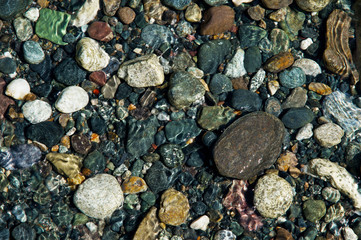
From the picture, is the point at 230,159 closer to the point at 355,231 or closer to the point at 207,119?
the point at 207,119

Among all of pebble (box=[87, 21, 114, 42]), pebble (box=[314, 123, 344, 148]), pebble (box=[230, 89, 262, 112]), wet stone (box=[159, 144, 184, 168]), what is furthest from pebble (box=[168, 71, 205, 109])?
pebble (box=[314, 123, 344, 148])

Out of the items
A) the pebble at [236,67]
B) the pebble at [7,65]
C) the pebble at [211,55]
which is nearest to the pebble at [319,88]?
the pebble at [236,67]

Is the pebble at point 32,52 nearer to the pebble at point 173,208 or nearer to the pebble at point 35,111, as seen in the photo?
the pebble at point 35,111

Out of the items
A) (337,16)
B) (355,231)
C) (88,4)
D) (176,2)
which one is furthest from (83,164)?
(337,16)

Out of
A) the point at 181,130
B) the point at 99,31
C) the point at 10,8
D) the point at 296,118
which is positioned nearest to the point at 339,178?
the point at 296,118

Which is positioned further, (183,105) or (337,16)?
(337,16)
